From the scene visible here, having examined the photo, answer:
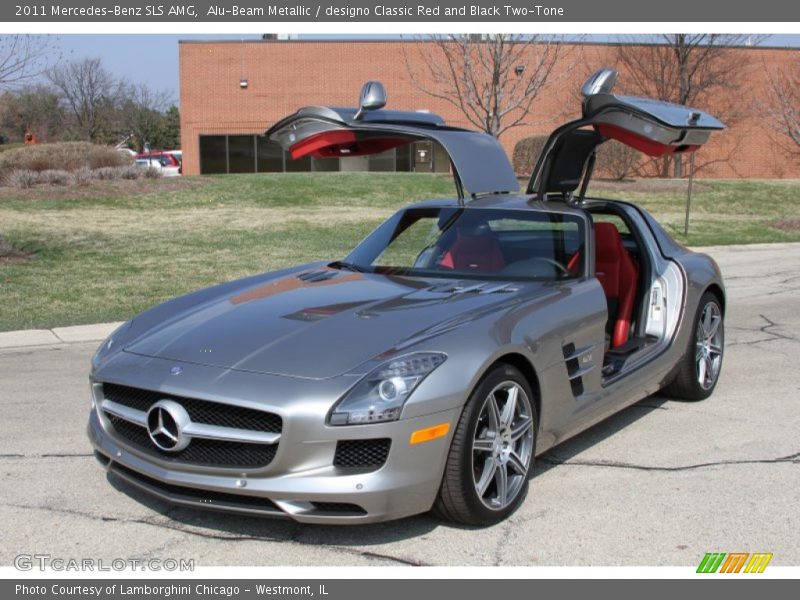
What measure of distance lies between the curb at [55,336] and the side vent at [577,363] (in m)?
5.51

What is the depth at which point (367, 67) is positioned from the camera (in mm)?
38750

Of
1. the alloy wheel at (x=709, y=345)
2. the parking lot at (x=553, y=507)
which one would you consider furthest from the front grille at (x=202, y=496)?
the alloy wheel at (x=709, y=345)

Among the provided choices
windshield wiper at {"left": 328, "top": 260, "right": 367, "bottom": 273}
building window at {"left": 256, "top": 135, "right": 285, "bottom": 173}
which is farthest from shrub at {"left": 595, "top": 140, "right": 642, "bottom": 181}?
windshield wiper at {"left": 328, "top": 260, "right": 367, "bottom": 273}

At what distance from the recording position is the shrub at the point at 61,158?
26073mm

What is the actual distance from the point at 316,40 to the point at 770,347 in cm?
3283

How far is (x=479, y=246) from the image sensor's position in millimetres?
5777

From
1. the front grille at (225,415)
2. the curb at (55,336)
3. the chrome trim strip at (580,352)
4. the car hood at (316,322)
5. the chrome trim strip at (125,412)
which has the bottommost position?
the curb at (55,336)

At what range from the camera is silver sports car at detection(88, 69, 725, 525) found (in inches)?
155

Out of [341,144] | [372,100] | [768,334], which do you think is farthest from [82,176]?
[372,100]

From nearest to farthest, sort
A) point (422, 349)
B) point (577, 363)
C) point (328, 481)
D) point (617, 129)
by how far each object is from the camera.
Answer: point (328, 481) < point (422, 349) < point (577, 363) < point (617, 129)

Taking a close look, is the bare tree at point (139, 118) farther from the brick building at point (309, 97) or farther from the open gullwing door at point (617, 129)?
the open gullwing door at point (617, 129)

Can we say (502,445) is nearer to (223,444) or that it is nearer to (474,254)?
(223,444)

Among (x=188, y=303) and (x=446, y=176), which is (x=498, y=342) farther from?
(x=446, y=176)

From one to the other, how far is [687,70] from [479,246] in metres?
33.7
